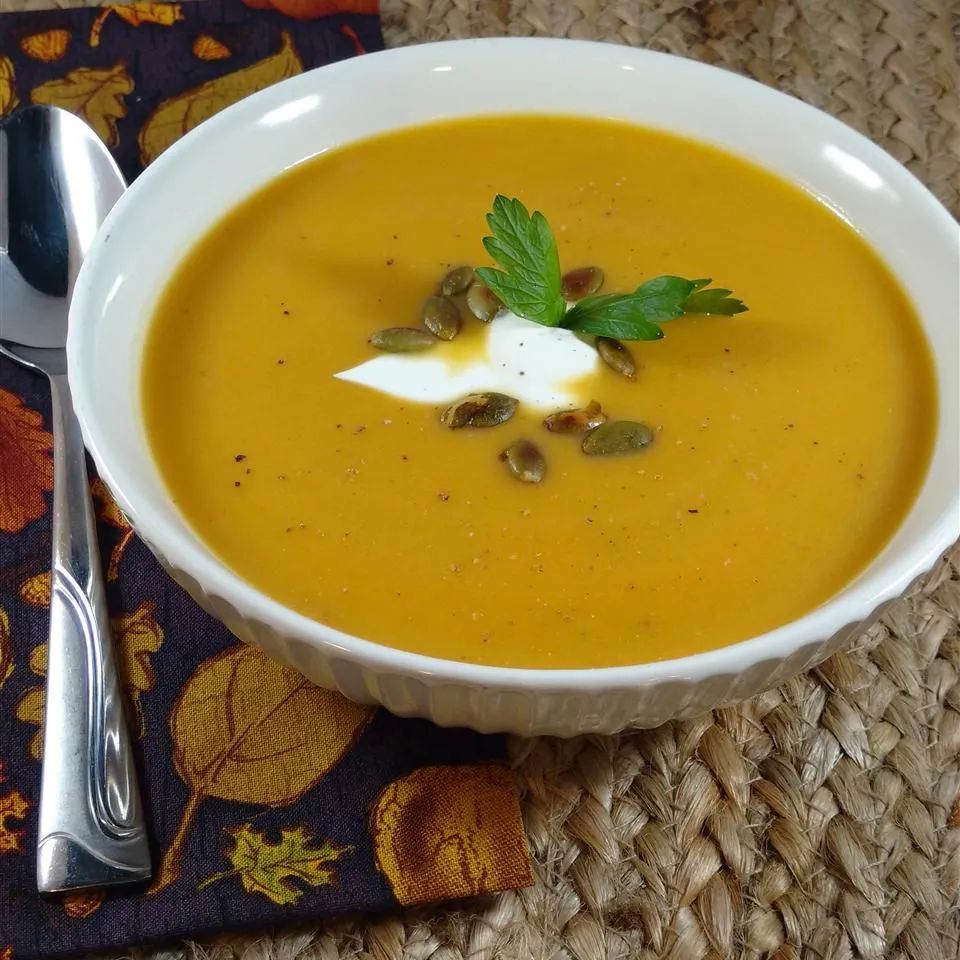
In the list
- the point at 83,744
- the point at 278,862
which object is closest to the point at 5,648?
the point at 83,744

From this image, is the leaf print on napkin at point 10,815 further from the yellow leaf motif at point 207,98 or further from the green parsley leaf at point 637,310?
the yellow leaf motif at point 207,98

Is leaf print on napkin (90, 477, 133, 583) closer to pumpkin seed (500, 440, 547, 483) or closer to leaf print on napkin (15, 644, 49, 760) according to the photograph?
leaf print on napkin (15, 644, 49, 760)

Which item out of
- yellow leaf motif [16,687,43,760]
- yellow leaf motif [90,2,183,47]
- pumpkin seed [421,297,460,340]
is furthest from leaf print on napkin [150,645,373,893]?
yellow leaf motif [90,2,183,47]

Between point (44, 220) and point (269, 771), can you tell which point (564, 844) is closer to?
point (269, 771)

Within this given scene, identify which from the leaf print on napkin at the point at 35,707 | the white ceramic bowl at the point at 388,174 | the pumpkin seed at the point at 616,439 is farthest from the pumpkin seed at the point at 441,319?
the leaf print on napkin at the point at 35,707

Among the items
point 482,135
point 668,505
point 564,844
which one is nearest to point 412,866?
point 564,844

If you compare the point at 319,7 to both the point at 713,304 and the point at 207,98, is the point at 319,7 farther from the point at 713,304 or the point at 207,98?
the point at 713,304
